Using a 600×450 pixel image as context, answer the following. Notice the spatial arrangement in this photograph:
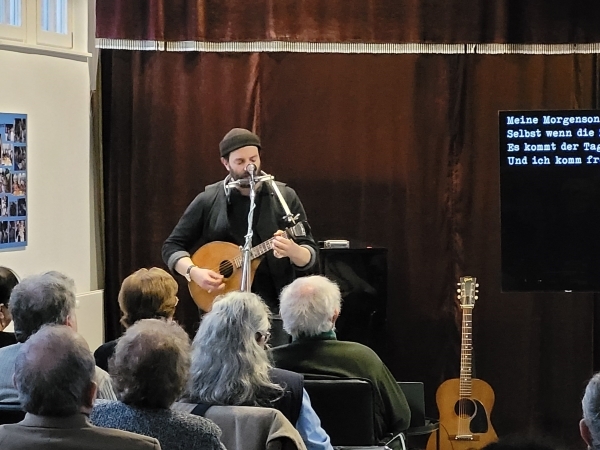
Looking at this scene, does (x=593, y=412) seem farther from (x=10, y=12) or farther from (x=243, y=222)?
(x=10, y=12)

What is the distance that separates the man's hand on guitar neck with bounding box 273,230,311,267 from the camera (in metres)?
4.38

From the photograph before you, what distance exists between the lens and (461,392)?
190 inches

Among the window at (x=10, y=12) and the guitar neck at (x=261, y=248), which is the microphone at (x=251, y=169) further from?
the window at (x=10, y=12)

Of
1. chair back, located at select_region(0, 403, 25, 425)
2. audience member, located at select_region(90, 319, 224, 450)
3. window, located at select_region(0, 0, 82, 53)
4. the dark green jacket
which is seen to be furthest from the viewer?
window, located at select_region(0, 0, 82, 53)

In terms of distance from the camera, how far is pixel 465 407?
4820mm

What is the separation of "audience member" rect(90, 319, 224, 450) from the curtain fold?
336cm

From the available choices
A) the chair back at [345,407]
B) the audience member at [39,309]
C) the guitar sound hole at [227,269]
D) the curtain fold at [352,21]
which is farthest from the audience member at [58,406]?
the curtain fold at [352,21]

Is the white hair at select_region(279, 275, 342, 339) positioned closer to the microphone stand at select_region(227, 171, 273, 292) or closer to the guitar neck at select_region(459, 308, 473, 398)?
the microphone stand at select_region(227, 171, 273, 292)

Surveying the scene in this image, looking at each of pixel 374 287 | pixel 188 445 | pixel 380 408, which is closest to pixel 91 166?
pixel 374 287

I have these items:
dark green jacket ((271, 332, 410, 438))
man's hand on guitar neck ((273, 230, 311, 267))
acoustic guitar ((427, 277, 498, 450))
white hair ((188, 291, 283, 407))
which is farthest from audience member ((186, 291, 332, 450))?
acoustic guitar ((427, 277, 498, 450))

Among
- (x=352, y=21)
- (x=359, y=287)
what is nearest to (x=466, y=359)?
(x=359, y=287)

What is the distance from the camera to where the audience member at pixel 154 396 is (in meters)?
2.24

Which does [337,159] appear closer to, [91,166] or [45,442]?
[91,166]

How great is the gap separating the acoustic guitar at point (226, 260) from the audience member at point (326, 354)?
3.71 ft
